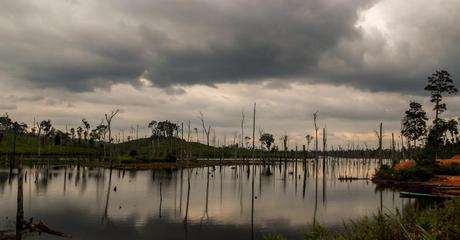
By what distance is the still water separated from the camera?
28.9 m

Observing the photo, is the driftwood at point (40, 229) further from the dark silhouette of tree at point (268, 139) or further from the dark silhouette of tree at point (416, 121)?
the dark silhouette of tree at point (268, 139)

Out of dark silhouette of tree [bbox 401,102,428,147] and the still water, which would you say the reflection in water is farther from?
dark silhouette of tree [bbox 401,102,428,147]

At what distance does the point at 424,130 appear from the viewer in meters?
83.4

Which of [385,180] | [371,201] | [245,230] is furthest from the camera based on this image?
[385,180]

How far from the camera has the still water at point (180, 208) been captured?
28.9 metres

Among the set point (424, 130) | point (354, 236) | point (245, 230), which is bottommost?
point (245, 230)

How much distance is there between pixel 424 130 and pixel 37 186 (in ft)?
219

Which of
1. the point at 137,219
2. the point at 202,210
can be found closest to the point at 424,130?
the point at 202,210

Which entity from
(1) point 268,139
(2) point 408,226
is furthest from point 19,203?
(1) point 268,139

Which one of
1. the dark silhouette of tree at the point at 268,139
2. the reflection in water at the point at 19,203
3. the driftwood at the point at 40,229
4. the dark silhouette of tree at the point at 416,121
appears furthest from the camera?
the dark silhouette of tree at the point at 268,139

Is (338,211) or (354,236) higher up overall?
(354,236)

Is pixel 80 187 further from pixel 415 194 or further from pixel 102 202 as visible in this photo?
pixel 415 194

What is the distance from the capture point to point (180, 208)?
38625 millimetres

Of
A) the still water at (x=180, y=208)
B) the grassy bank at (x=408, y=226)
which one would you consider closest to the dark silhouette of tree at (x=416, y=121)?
the still water at (x=180, y=208)
